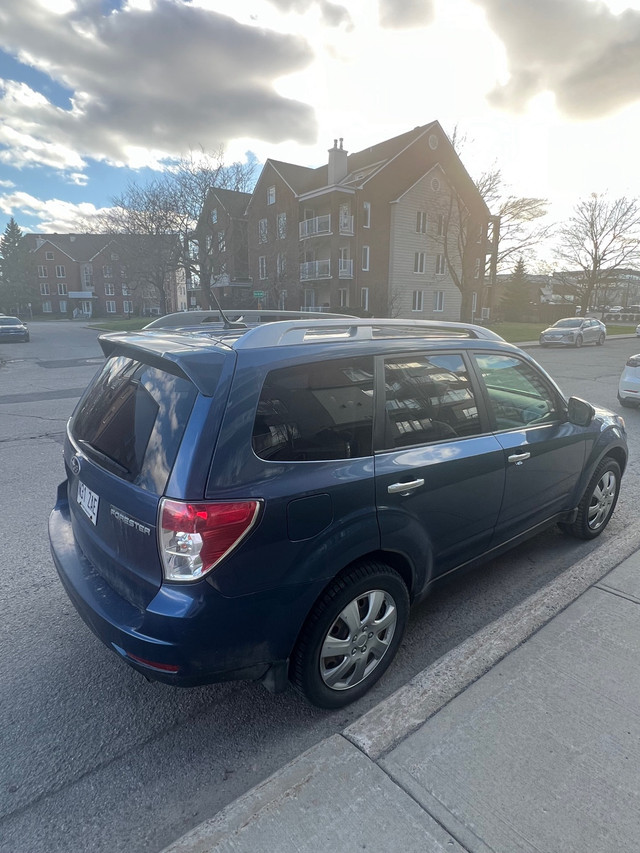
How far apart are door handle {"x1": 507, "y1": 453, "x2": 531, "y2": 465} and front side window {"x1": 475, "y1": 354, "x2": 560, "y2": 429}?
188 mm

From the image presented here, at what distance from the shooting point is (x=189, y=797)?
194cm

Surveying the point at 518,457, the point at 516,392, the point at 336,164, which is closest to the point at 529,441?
the point at 518,457

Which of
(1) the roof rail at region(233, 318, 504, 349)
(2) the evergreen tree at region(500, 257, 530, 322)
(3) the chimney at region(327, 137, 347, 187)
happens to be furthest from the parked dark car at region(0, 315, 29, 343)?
(2) the evergreen tree at region(500, 257, 530, 322)

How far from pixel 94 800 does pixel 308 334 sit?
6.90 ft

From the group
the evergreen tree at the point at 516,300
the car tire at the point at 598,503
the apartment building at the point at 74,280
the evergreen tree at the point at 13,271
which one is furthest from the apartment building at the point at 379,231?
the evergreen tree at the point at 13,271

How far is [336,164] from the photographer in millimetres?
35250

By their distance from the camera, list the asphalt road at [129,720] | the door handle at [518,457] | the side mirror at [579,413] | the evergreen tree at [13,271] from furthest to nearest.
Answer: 1. the evergreen tree at [13,271]
2. the side mirror at [579,413]
3. the door handle at [518,457]
4. the asphalt road at [129,720]

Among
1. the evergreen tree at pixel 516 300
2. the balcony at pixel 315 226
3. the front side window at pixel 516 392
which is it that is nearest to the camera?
the front side window at pixel 516 392

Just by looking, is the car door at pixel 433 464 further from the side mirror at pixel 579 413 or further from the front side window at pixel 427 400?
the side mirror at pixel 579 413

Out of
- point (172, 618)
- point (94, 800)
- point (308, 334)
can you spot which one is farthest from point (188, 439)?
point (94, 800)

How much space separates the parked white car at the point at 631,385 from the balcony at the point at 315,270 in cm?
2729

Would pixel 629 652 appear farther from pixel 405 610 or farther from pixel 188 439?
pixel 188 439

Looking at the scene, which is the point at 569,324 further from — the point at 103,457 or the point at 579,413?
the point at 103,457

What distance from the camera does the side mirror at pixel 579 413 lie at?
11.7 ft
